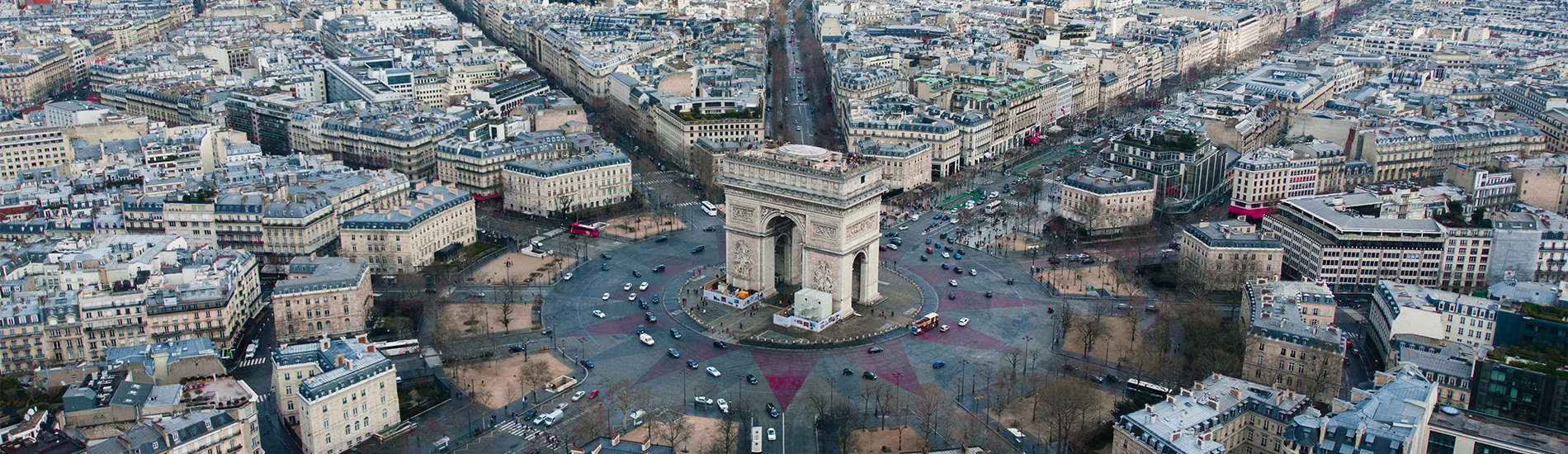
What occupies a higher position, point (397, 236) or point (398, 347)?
point (397, 236)

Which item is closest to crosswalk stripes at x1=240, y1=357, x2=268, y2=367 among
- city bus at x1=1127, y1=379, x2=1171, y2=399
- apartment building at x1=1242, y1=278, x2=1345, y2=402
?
city bus at x1=1127, y1=379, x2=1171, y2=399

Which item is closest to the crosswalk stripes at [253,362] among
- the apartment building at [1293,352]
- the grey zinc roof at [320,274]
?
the grey zinc roof at [320,274]

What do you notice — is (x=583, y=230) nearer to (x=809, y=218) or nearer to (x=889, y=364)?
(x=809, y=218)

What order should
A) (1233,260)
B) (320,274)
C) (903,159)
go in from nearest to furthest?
1. (320,274)
2. (1233,260)
3. (903,159)

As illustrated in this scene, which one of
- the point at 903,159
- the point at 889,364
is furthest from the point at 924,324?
the point at 903,159

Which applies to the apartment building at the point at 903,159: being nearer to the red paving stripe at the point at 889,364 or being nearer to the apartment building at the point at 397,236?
the red paving stripe at the point at 889,364

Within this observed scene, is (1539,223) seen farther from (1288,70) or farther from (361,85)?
(361,85)

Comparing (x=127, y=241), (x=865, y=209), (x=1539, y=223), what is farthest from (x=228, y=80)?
(x=1539, y=223)
